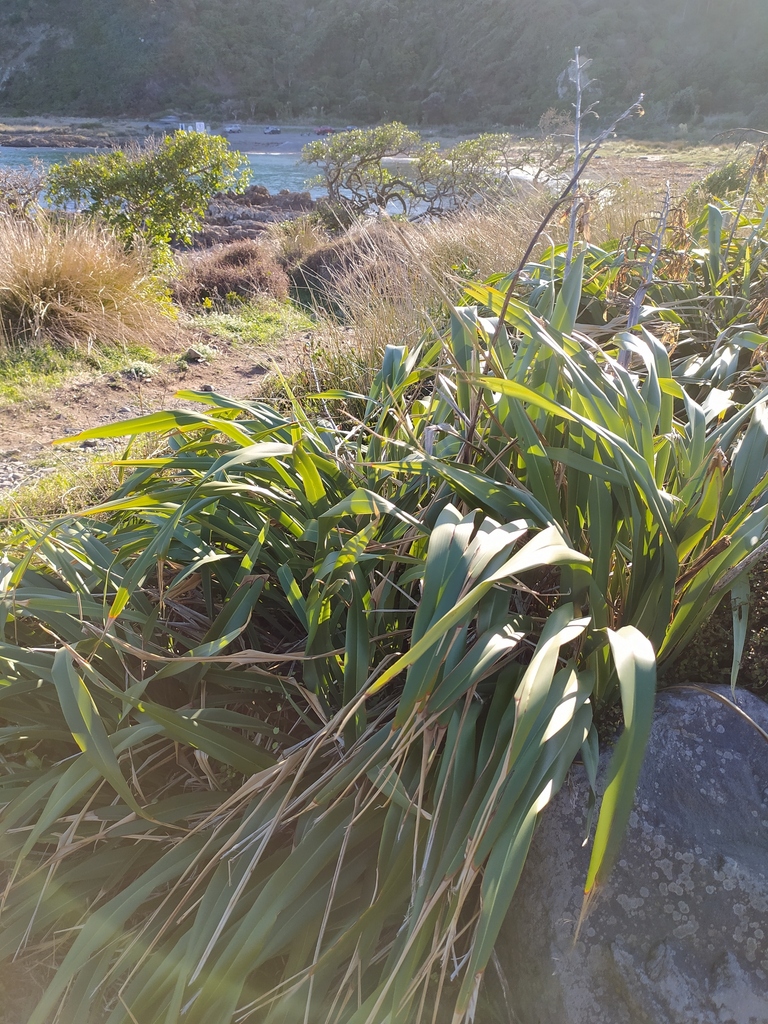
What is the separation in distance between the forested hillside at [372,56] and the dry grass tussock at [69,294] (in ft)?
171

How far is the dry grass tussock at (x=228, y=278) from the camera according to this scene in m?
8.00

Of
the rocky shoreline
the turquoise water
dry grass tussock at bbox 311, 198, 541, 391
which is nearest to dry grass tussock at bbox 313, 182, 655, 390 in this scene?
dry grass tussock at bbox 311, 198, 541, 391

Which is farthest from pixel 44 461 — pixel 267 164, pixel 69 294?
pixel 267 164

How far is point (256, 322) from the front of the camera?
7129 millimetres

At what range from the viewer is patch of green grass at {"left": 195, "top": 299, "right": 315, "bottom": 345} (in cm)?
655

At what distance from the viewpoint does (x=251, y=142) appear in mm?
52969

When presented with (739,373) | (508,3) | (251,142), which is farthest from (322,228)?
(508,3)

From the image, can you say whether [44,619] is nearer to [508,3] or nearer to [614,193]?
[614,193]

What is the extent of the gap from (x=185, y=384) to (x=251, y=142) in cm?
Answer: 5600

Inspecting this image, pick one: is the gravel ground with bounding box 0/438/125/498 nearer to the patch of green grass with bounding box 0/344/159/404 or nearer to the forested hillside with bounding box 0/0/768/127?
the patch of green grass with bounding box 0/344/159/404

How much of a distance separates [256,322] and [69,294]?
1892 millimetres

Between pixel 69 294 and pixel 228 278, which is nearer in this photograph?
pixel 69 294

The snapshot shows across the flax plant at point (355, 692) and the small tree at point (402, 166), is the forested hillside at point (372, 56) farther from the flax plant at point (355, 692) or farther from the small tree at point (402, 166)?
the flax plant at point (355, 692)

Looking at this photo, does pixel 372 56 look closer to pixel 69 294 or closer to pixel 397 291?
pixel 69 294
